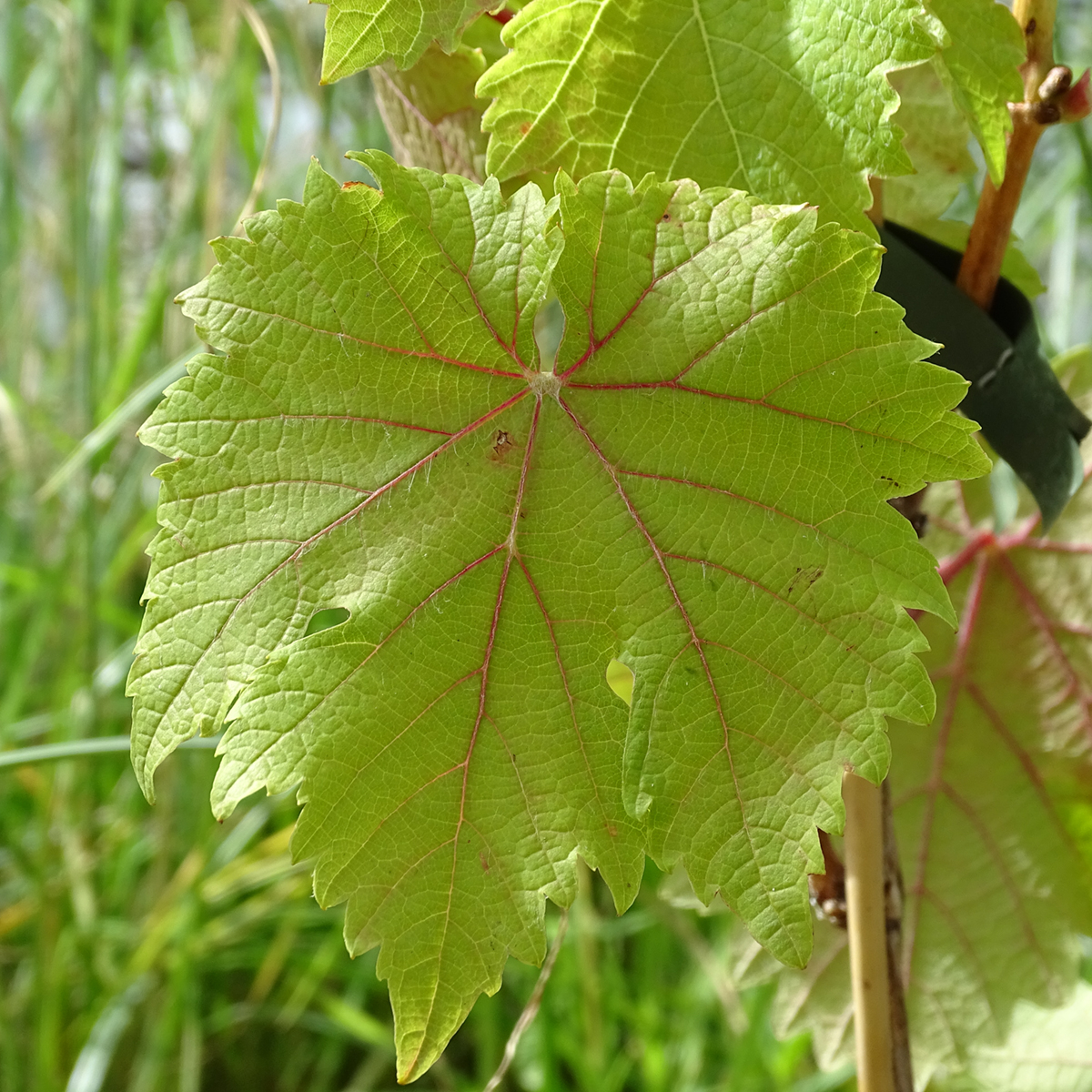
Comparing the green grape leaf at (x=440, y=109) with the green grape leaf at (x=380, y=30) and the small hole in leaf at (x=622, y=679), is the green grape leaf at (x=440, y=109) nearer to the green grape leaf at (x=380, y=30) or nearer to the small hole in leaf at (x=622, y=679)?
the green grape leaf at (x=380, y=30)

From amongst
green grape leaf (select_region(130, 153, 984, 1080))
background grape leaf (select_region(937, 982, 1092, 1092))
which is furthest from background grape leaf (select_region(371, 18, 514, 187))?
background grape leaf (select_region(937, 982, 1092, 1092))

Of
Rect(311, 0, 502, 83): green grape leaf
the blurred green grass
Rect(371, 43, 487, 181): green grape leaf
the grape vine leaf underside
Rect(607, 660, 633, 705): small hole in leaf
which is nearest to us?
Rect(311, 0, 502, 83): green grape leaf

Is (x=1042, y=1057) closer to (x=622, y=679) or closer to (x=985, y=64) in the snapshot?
(x=622, y=679)

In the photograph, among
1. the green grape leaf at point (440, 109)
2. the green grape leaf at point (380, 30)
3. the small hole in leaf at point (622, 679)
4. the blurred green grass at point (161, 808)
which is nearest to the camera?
the green grape leaf at point (380, 30)

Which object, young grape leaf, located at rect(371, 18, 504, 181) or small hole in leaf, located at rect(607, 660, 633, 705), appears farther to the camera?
small hole in leaf, located at rect(607, 660, 633, 705)

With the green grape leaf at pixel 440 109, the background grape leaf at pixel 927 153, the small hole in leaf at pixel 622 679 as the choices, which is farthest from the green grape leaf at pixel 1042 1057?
the green grape leaf at pixel 440 109

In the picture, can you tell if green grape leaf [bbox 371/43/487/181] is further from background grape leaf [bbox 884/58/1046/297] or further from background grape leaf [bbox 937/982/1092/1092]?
background grape leaf [bbox 937/982/1092/1092]
